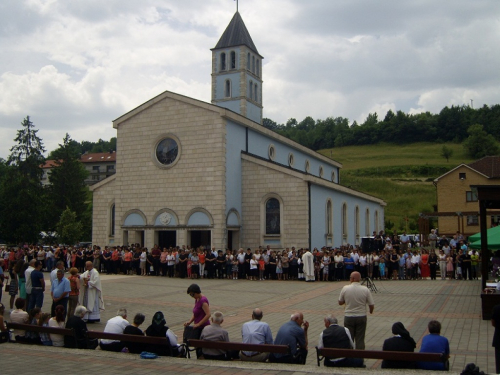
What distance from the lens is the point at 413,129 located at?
116m

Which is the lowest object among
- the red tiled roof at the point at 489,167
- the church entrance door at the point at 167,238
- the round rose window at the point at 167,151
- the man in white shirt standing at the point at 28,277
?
the man in white shirt standing at the point at 28,277

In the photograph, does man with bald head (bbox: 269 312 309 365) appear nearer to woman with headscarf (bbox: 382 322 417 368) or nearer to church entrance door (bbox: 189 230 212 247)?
woman with headscarf (bbox: 382 322 417 368)

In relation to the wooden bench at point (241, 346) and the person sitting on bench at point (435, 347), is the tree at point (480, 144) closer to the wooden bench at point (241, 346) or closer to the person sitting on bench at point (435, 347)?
the person sitting on bench at point (435, 347)

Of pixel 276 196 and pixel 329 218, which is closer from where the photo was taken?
pixel 276 196

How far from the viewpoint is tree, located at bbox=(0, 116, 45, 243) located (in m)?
53.7

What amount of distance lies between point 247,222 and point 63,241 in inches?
985

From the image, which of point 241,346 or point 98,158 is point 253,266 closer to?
point 241,346

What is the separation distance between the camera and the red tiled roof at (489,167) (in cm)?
5444

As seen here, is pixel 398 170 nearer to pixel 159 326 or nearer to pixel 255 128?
pixel 255 128

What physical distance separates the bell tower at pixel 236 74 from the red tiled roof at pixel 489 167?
2723 cm

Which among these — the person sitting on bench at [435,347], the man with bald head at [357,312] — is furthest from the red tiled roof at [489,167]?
the person sitting on bench at [435,347]

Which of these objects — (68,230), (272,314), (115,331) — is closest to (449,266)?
(272,314)

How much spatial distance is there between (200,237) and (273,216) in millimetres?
4513

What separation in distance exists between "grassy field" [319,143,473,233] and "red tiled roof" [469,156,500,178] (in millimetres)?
10750
